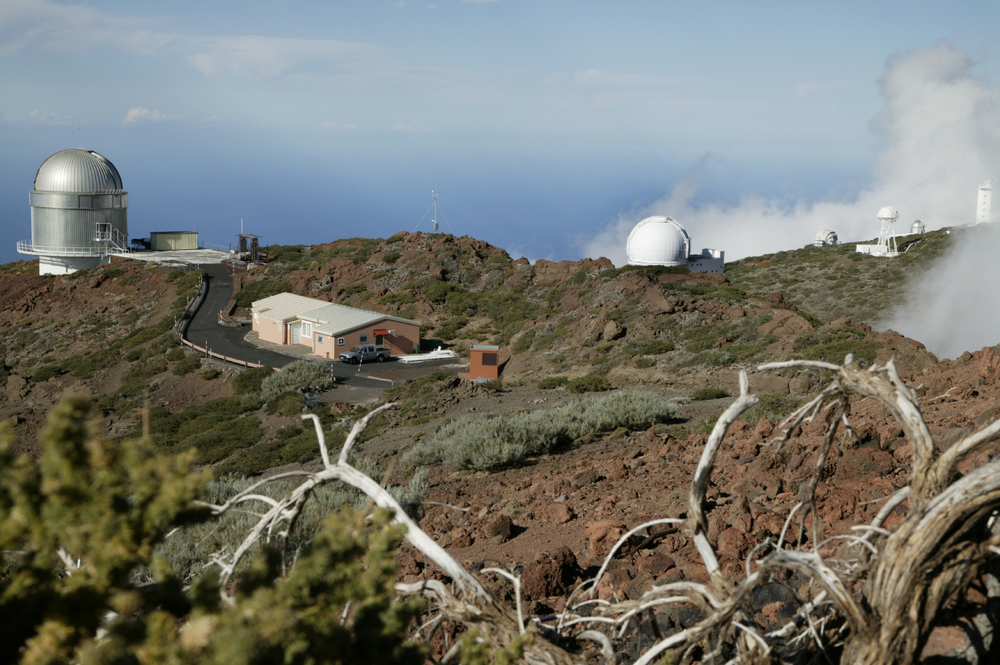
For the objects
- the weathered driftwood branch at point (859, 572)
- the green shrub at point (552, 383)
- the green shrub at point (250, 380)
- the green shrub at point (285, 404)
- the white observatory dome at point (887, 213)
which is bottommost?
the green shrub at point (285, 404)

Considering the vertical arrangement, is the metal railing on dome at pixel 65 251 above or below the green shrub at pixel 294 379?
above

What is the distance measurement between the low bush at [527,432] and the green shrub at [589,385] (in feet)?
18.2

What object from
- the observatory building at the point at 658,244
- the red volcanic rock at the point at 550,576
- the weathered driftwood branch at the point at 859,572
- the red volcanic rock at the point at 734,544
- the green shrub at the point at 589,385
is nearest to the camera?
the weathered driftwood branch at the point at 859,572

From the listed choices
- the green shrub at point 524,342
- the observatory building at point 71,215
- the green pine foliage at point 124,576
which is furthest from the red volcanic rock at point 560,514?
the observatory building at point 71,215

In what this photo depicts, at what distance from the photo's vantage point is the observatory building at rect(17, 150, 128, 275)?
163ft

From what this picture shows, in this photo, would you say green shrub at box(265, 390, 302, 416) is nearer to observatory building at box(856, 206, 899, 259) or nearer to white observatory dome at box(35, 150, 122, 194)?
white observatory dome at box(35, 150, 122, 194)

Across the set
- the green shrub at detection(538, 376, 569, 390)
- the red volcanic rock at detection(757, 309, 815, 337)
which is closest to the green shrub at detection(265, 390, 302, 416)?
the green shrub at detection(538, 376, 569, 390)

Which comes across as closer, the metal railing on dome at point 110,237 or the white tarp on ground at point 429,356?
the white tarp on ground at point 429,356

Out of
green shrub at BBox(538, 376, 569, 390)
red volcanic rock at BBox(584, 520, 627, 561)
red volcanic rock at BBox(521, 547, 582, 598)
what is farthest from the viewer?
green shrub at BBox(538, 376, 569, 390)

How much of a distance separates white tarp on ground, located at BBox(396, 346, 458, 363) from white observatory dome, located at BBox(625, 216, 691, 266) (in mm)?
15317

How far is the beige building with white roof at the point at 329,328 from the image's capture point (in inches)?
1216

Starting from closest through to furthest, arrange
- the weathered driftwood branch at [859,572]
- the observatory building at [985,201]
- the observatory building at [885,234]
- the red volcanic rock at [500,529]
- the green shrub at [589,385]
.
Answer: the weathered driftwood branch at [859,572] < the red volcanic rock at [500,529] < the green shrub at [589,385] < the observatory building at [885,234] < the observatory building at [985,201]

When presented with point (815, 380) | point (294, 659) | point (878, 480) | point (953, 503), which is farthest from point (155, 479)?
point (815, 380)

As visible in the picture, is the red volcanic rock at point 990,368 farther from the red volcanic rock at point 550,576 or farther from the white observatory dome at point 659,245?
the white observatory dome at point 659,245
